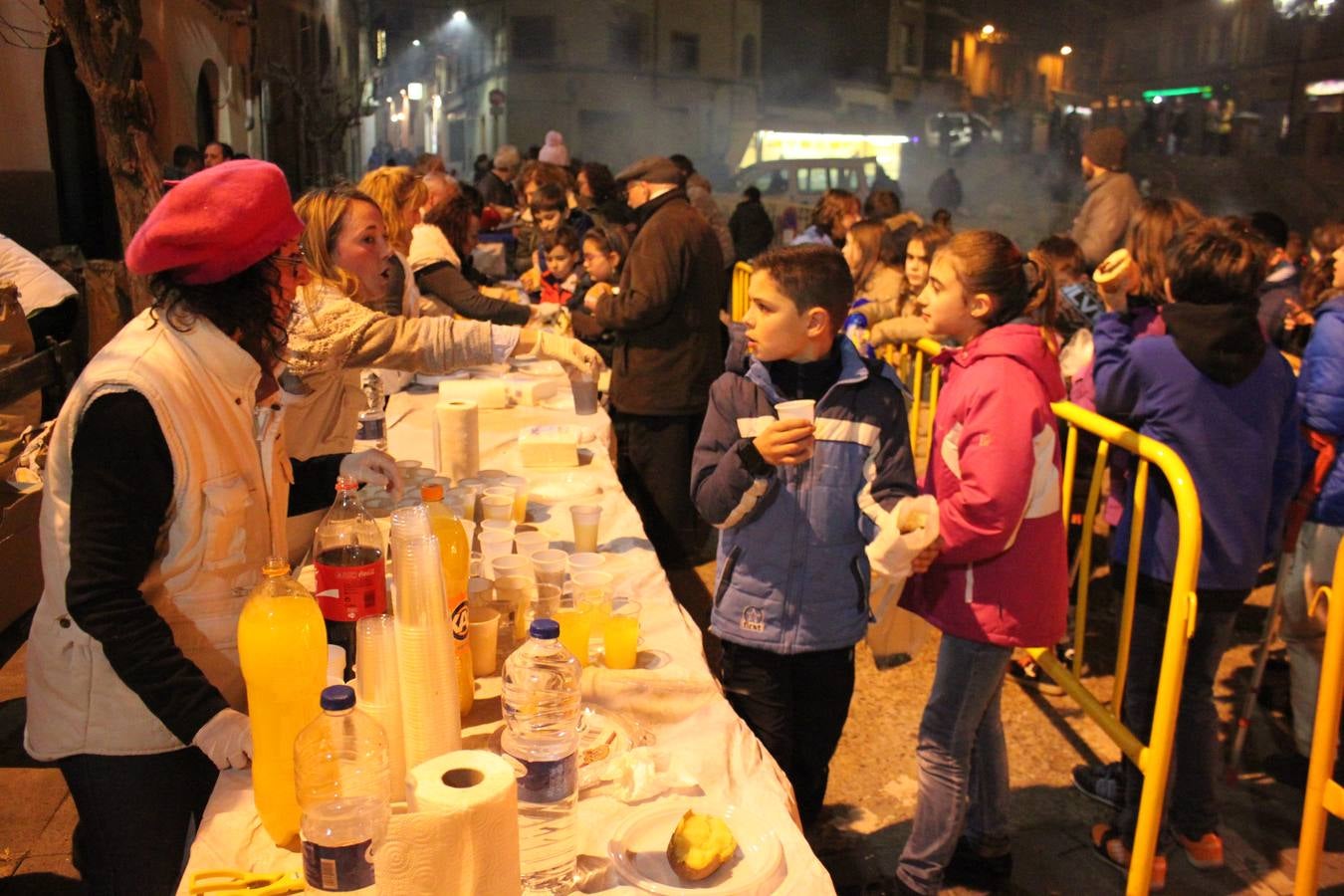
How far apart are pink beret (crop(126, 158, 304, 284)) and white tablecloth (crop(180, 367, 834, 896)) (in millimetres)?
961

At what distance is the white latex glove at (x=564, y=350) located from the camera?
3459 mm

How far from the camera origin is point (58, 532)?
192 centimetres

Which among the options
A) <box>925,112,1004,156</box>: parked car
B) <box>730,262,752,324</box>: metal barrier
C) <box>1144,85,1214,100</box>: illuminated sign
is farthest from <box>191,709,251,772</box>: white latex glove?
<box>1144,85,1214,100</box>: illuminated sign

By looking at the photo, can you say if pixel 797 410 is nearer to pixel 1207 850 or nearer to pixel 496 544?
pixel 496 544

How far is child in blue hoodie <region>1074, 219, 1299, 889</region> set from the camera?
3305 mm

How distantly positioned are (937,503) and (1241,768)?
2341mm

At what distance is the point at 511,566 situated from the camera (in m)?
2.50

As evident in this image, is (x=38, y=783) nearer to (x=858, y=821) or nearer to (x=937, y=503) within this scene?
(x=858, y=821)

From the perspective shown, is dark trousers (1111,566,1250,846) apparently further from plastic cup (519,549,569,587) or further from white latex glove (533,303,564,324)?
white latex glove (533,303,564,324)

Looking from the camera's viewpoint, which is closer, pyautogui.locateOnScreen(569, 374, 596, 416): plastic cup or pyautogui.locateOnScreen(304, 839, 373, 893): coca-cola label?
pyautogui.locateOnScreen(304, 839, 373, 893): coca-cola label

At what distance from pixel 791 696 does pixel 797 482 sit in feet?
2.20

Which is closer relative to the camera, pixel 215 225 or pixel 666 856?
pixel 666 856

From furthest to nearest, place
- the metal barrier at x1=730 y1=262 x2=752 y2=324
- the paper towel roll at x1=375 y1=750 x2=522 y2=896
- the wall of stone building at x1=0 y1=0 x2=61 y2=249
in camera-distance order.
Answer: the metal barrier at x1=730 y1=262 x2=752 y2=324 < the wall of stone building at x1=0 y1=0 x2=61 y2=249 < the paper towel roll at x1=375 y1=750 x2=522 y2=896

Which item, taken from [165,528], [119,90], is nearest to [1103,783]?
[165,528]
